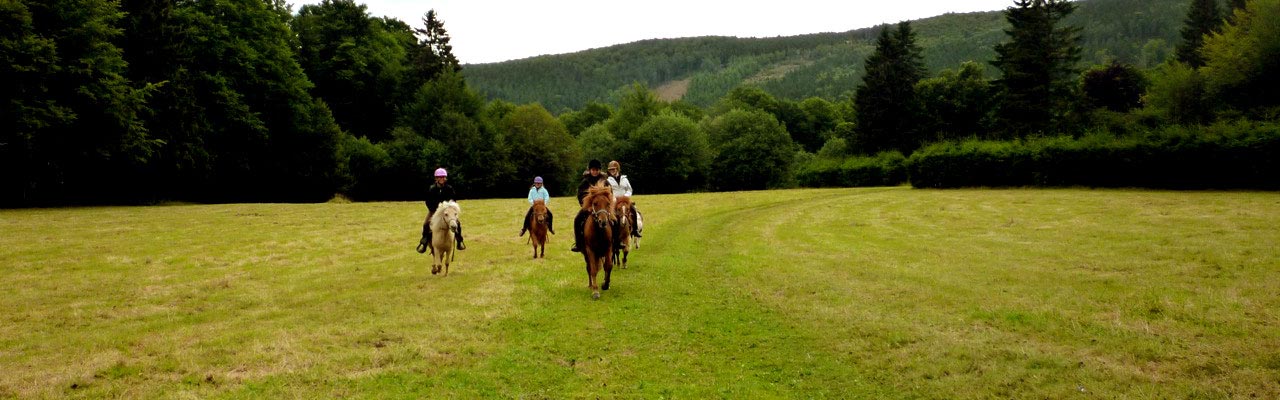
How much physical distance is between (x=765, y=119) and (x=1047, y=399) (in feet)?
266

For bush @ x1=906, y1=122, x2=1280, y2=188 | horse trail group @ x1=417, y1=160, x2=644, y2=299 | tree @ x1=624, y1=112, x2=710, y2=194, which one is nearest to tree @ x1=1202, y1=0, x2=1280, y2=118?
bush @ x1=906, y1=122, x2=1280, y2=188

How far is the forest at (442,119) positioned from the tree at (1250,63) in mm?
139

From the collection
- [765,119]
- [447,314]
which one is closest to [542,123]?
[765,119]

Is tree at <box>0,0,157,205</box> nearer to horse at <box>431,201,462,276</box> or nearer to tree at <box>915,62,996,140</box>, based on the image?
horse at <box>431,201,462,276</box>

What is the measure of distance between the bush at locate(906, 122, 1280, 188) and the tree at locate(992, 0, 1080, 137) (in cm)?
1704

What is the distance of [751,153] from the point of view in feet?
272

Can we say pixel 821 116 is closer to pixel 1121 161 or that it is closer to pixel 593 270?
pixel 1121 161

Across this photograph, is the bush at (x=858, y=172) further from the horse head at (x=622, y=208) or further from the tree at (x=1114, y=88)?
the horse head at (x=622, y=208)

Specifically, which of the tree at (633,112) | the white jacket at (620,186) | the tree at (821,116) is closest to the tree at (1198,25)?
the tree at (821,116)

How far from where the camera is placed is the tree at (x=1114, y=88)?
237ft

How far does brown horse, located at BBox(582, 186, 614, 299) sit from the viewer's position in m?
12.3

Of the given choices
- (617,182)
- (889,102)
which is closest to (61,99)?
(617,182)

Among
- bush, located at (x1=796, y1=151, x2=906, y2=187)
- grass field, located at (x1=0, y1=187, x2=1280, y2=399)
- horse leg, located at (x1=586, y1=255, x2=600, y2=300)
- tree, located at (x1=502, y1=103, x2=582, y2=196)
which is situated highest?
tree, located at (x1=502, y1=103, x2=582, y2=196)

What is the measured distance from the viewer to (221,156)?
4428 cm
